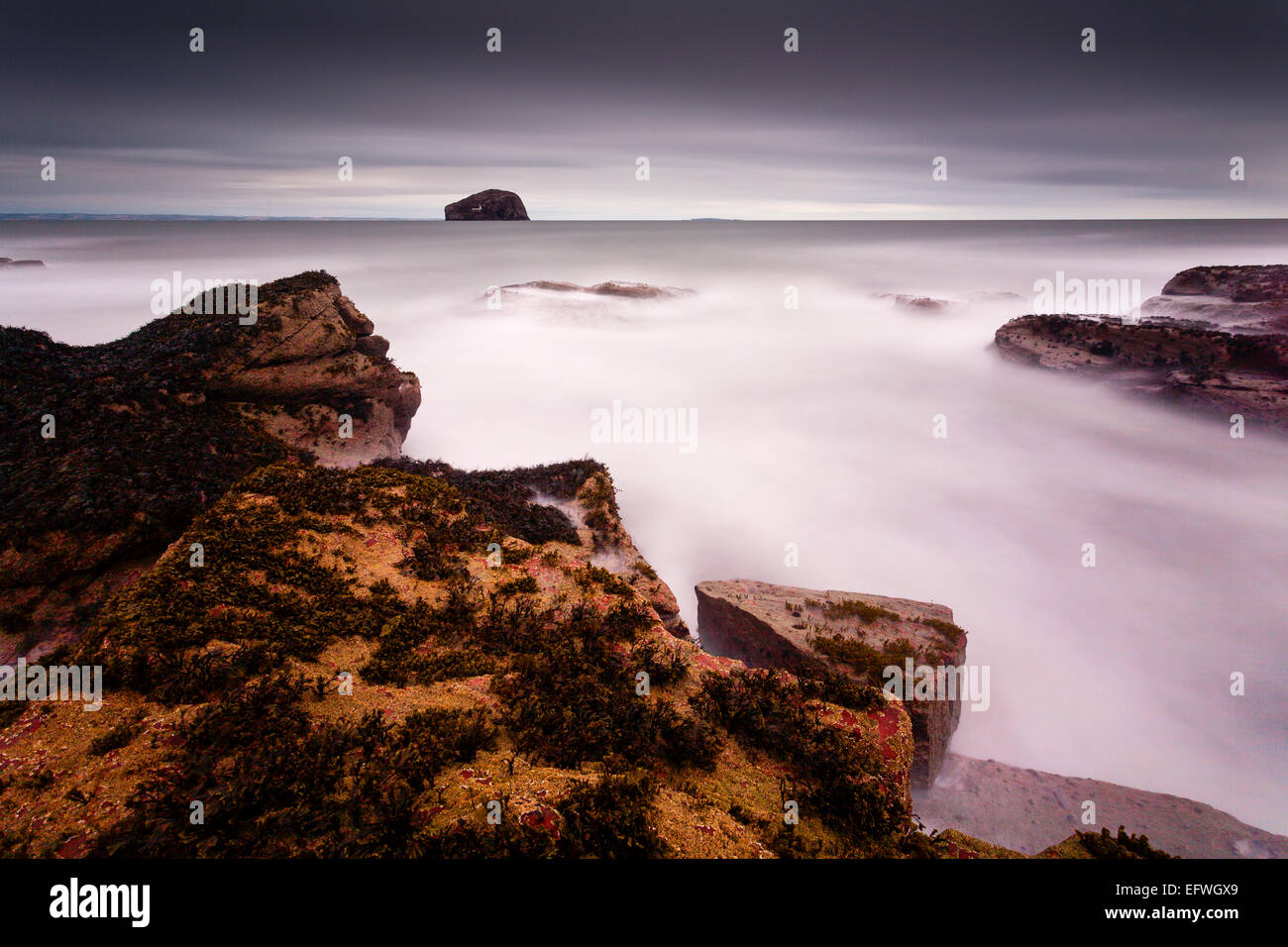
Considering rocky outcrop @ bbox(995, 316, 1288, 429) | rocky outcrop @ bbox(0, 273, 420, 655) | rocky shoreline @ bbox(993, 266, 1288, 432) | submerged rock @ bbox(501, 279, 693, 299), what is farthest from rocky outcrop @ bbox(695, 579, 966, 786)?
submerged rock @ bbox(501, 279, 693, 299)

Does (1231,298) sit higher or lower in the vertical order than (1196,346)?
higher

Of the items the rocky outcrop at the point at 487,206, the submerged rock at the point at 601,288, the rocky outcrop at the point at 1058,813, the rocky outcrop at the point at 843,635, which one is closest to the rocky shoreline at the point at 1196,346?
the rocky outcrop at the point at 1058,813

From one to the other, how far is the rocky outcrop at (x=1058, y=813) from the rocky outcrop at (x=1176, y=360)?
2139 cm

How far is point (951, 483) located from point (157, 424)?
81.9 feet

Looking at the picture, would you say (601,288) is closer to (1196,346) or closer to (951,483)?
(951,483)

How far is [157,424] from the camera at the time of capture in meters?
12.0

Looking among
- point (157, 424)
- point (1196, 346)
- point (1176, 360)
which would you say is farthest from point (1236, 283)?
point (157, 424)

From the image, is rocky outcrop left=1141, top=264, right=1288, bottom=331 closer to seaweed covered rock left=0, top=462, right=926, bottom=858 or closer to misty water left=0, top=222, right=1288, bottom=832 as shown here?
misty water left=0, top=222, right=1288, bottom=832

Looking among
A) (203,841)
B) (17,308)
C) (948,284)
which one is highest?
(948,284)

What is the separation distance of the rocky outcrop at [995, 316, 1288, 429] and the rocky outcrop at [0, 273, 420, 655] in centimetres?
3167

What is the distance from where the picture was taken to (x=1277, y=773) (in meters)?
11.6
